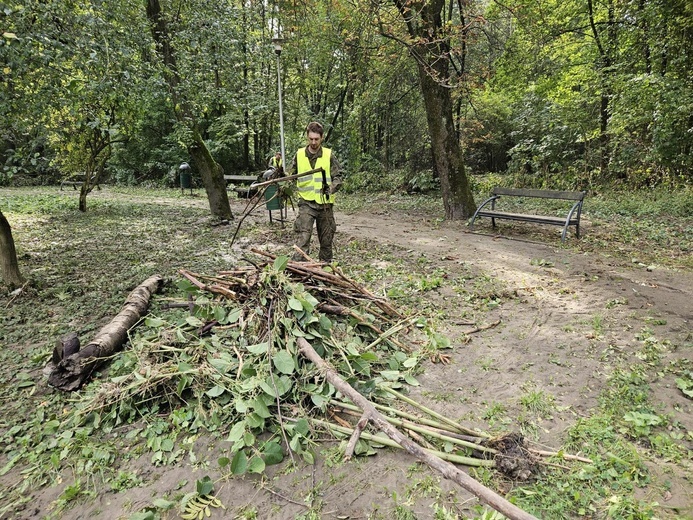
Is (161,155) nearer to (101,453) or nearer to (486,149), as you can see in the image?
(486,149)

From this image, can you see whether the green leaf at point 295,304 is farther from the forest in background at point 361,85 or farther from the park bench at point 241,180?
the park bench at point 241,180

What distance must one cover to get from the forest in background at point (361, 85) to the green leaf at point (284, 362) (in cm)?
323

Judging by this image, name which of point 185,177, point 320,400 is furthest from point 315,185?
point 185,177

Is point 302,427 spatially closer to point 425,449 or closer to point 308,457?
point 308,457

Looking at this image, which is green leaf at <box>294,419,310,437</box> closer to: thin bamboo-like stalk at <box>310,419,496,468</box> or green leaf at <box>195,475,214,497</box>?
thin bamboo-like stalk at <box>310,419,496,468</box>

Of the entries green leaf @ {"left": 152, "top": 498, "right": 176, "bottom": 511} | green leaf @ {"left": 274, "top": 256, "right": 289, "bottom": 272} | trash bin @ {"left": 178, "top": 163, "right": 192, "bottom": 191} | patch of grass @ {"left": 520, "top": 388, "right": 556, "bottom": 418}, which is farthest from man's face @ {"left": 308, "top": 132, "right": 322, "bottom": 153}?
trash bin @ {"left": 178, "top": 163, "right": 192, "bottom": 191}

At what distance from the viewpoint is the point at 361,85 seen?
50.1ft

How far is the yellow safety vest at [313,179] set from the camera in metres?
5.17

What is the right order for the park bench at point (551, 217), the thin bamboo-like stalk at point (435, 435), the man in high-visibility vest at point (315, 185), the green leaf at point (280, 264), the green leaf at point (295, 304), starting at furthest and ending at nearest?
the park bench at point (551, 217) < the man in high-visibility vest at point (315, 185) < the green leaf at point (280, 264) < the green leaf at point (295, 304) < the thin bamboo-like stalk at point (435, 435)

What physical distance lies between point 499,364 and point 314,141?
3271 mm

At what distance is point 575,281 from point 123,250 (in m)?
7.41

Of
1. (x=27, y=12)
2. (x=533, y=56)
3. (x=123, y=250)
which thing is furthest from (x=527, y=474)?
(x=533, y=56)

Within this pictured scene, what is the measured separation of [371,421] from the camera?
2688 mm

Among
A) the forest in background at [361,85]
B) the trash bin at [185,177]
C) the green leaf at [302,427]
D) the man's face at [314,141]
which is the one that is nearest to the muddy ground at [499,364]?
the green leaf at [302,427]
